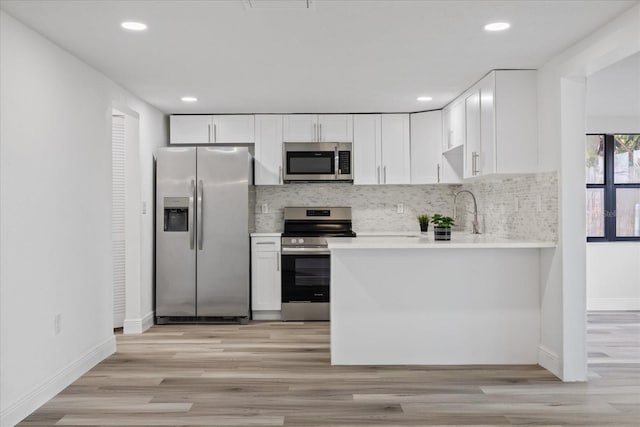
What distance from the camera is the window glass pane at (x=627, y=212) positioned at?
Result: 6566 mm

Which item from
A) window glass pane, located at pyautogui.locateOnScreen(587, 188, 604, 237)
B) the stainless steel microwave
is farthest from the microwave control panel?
window glass pane, located at pyautogui.locateOnScreen(587, 188, 604, 237)

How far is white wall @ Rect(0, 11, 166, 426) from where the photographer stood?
9.95 ft

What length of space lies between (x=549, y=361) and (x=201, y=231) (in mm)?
3450

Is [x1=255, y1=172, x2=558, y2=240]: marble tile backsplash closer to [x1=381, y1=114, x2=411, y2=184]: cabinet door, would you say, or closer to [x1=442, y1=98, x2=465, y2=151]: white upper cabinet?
[x1=381, y1=114, x2=411, y2=184]: cabinet door

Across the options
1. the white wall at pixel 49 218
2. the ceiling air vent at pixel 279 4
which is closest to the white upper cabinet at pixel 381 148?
the white wall at pixel 49 218

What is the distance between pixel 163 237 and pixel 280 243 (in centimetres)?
122

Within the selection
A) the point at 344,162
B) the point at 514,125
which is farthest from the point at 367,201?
the point at 514,125

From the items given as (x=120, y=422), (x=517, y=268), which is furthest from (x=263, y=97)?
(x=120, y=422)

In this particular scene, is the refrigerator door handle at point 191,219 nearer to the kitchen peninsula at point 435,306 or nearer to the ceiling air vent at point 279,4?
the kitchen peninsula at point 435,306

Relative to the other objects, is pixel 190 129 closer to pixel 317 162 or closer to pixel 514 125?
pixel 317 162

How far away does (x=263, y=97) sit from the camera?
5.25 meters

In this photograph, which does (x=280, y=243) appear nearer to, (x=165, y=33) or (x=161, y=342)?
(x=161, y=342)

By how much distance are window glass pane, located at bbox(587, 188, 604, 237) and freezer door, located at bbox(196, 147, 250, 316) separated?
13.4ft

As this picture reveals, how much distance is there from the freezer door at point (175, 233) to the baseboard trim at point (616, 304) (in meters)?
4.63
